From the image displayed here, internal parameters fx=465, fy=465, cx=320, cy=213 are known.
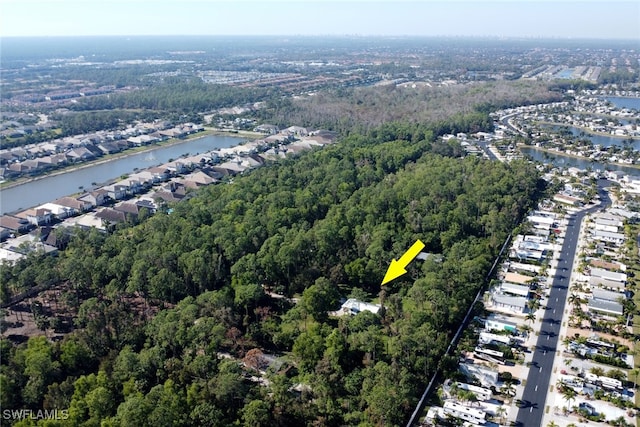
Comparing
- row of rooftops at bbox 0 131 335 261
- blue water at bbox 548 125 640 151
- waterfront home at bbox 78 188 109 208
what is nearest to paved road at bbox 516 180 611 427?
row of rooftops at bbox 0 131 335 261

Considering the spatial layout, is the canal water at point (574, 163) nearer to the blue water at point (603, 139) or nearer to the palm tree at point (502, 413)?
the blue water at point (603, 139)

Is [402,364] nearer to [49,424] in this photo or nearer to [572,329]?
[572,329]

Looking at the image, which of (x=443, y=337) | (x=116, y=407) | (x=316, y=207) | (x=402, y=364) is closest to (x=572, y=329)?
(x=443, y=337)

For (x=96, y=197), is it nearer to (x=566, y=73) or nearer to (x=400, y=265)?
(x=400, y=265)

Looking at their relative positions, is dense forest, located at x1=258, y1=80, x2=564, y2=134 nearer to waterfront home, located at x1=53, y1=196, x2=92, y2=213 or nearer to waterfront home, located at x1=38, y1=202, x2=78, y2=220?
waterfront home, located at x1=53, y1=196, x2=92, y2=213

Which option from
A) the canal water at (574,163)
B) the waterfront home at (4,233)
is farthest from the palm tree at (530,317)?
the waterfront home at (4,233)
